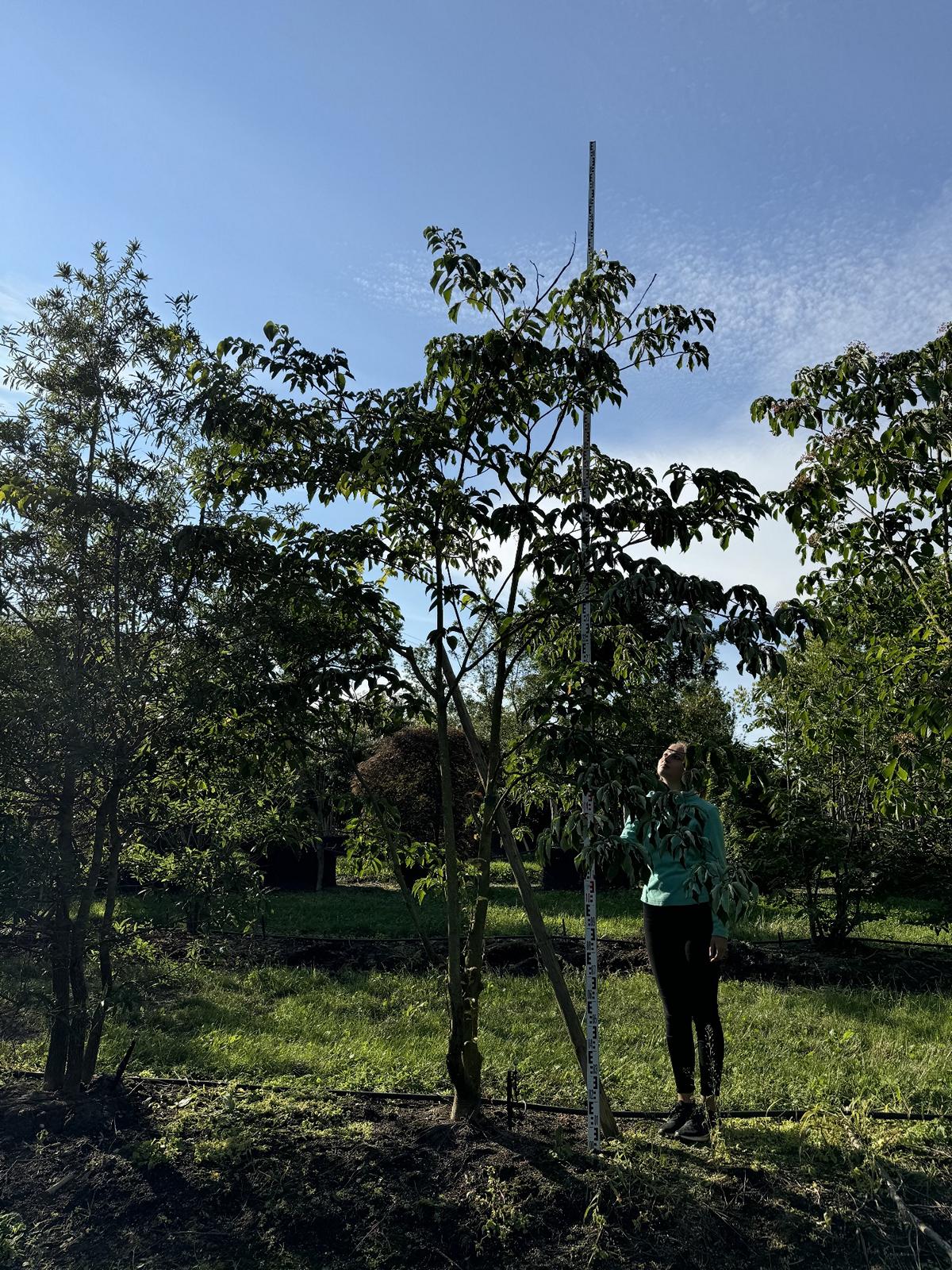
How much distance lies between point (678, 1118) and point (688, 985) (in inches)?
20.8

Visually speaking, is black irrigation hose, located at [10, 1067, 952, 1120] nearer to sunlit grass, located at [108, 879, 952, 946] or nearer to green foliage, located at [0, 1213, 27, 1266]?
green foliage, located at [0, 1213, 27, 1266]

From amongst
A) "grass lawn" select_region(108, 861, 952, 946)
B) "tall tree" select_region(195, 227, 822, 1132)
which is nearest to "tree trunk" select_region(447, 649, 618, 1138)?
"tall tree" select_region(195, 227, 822, 1132)

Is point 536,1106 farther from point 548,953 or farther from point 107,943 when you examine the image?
point 107,943

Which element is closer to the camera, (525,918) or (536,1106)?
(536,1106)

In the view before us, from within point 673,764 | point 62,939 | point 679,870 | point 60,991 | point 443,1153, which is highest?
point 673,764

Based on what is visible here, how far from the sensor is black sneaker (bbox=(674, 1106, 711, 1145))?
11.3 ft

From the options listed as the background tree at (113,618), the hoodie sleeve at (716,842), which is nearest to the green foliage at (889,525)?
the hoodie sleeve at (716,842)

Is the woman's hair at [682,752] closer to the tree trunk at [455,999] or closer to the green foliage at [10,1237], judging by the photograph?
the tree trunk at [455,999]

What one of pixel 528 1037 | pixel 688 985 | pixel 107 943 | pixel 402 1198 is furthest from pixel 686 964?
pixel 107 943

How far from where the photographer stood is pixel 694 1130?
136 inches

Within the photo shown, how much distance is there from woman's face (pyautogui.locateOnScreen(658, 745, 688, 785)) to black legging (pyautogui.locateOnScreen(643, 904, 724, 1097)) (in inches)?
22.4

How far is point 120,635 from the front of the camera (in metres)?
3.73

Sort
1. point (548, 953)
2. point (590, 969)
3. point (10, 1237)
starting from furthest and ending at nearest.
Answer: point (548, 953)
point (590, 969)
point (10, 1237)

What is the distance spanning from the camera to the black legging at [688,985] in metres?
3.60
